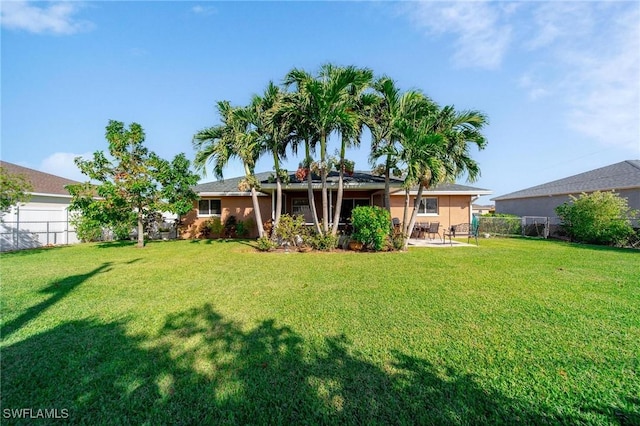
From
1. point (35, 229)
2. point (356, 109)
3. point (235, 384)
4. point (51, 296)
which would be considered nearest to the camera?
point (235, 384)

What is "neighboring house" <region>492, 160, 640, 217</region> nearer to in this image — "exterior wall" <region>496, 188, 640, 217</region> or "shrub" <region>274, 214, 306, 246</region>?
"exterior wall" <region>496, 188, 640, 217</region>

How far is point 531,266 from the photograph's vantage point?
842 centimetres

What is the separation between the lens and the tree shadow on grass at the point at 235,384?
2.36 metres

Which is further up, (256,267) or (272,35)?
(272,35)

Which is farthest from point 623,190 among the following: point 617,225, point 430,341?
point 430,341

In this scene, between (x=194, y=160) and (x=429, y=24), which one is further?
(x=194, y=160)

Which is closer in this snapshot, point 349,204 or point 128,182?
point 128,182

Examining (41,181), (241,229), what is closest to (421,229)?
(241,229)

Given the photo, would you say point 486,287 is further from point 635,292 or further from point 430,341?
point 430,341

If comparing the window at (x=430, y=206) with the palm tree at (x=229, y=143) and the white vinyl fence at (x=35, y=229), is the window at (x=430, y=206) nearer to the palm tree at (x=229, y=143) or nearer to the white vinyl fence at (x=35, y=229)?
the palm tree at (x=229, y=143)

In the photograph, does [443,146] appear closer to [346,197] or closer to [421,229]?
[421,229]

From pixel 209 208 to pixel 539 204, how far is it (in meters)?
26.1

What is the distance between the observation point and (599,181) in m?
19.5

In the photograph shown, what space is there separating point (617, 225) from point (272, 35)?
1874 centimetres
